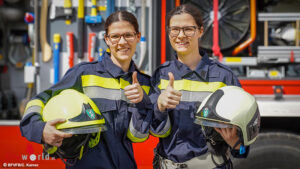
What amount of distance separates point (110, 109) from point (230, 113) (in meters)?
0.67

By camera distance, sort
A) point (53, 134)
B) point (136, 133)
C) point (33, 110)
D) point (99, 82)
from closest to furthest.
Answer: point (53, 134) < point (33, 110) < point (136, 133) < point (99, 82)

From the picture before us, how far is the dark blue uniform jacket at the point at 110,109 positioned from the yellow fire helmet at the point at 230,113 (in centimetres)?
32

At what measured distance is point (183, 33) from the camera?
1593 millimetres

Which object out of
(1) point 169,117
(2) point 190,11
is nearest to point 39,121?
(1) point 169,117

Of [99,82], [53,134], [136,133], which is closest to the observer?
[53,134]

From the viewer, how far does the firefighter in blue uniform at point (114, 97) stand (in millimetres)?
1537

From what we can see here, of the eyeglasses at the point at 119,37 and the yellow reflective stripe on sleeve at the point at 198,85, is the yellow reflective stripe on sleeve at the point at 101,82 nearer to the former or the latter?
the eyeglasses at the point at 119,37

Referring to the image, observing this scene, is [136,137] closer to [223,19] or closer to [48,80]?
[48,80]

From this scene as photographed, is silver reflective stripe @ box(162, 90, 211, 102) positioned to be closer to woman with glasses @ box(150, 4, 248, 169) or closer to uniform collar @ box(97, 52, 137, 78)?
woman with glasses @ box(150, 4, 248, 169)

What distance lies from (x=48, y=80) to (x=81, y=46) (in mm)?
441

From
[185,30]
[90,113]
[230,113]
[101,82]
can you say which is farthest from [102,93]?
[230,113]

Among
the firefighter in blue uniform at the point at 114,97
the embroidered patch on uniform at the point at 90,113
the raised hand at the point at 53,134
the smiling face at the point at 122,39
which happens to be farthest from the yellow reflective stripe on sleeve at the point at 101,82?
the raised hand at the point at 53,134

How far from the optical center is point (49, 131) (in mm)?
1324

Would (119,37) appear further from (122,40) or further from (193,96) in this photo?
(193,96)
